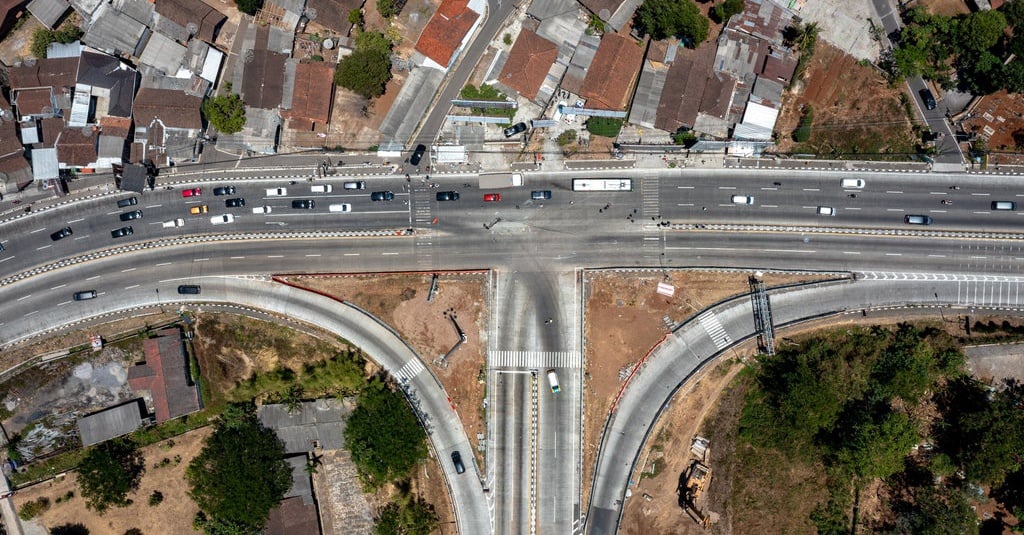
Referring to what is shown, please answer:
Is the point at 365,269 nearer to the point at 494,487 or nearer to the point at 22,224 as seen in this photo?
the point at 494,487

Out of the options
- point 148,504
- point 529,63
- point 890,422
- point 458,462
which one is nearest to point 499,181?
point 529,63

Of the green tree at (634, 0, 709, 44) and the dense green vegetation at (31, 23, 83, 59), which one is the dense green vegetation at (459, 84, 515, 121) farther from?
the dense green vegetation at (31, 23, 83, 59)

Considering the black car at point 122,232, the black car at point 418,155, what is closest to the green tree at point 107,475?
the black car at point 122,232

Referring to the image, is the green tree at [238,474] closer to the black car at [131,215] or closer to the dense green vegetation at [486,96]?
the black car at [131,215]

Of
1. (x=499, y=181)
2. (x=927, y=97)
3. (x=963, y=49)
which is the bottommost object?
(x=499, y=181)

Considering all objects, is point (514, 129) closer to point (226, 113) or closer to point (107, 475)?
point (226, 113)
